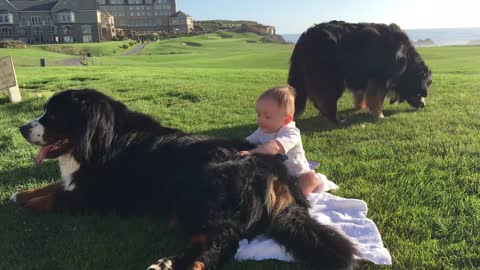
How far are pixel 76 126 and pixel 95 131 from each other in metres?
0.17

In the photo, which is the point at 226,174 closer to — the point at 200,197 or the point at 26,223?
the point at 200,197

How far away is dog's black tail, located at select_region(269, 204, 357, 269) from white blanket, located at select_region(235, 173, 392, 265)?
0.10 meters

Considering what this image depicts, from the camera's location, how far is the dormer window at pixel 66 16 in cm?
8931

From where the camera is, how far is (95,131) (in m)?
3.92

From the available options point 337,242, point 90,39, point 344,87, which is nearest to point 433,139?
point 344,87

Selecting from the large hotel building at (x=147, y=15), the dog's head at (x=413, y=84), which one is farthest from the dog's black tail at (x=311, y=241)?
the large hotel building at (x=147, y=15)

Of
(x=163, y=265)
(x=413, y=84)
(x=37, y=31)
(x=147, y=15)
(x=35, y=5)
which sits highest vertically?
(x=35, y=5)

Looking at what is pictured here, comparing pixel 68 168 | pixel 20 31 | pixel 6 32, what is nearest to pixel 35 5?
pixel 20 31

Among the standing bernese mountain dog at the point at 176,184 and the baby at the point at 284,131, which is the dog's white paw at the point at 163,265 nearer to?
the standing bernese mountain dog at the point at 176,184

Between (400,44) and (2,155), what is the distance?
6778mm

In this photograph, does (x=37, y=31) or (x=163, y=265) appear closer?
(x=163, y=265)

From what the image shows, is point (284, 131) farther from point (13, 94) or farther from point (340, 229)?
point (13, 94)

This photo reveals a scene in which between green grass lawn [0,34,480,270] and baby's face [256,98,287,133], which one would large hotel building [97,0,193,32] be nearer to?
green grass lawn [0,34,480,270]

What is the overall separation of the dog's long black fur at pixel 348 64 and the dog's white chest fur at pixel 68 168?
165 inches
